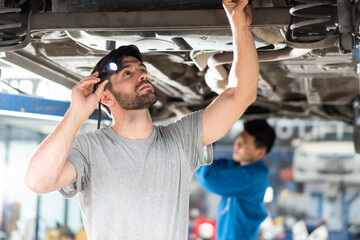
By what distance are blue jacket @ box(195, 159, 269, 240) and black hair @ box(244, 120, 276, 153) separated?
0.18 m

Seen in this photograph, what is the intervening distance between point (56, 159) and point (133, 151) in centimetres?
38

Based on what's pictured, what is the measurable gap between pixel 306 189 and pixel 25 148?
8.26 metres

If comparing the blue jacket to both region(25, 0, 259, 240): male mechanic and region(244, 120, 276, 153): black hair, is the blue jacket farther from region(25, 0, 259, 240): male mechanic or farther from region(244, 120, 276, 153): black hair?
region(25, 0, 259, 240): male mechanic

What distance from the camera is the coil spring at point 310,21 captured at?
7.82 feet

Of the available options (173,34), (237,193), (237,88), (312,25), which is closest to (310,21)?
(312,25)

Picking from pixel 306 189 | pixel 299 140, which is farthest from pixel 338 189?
pixel 299 140

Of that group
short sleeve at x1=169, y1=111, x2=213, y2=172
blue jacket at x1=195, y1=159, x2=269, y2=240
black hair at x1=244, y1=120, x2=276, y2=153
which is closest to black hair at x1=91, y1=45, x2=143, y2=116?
short sleeve at x1=169, y1=111, x2=213, y2=172

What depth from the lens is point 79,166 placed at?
252cm

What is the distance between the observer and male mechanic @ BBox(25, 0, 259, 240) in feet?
7.96

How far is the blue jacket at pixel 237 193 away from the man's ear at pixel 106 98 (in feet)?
6.78

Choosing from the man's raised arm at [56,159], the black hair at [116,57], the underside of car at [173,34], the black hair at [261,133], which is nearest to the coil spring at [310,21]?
the underside of car at [173,34]

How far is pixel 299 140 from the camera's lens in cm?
1823

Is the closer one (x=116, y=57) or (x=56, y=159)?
(x=56, y=159)

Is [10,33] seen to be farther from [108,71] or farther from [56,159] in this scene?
[56,159]
